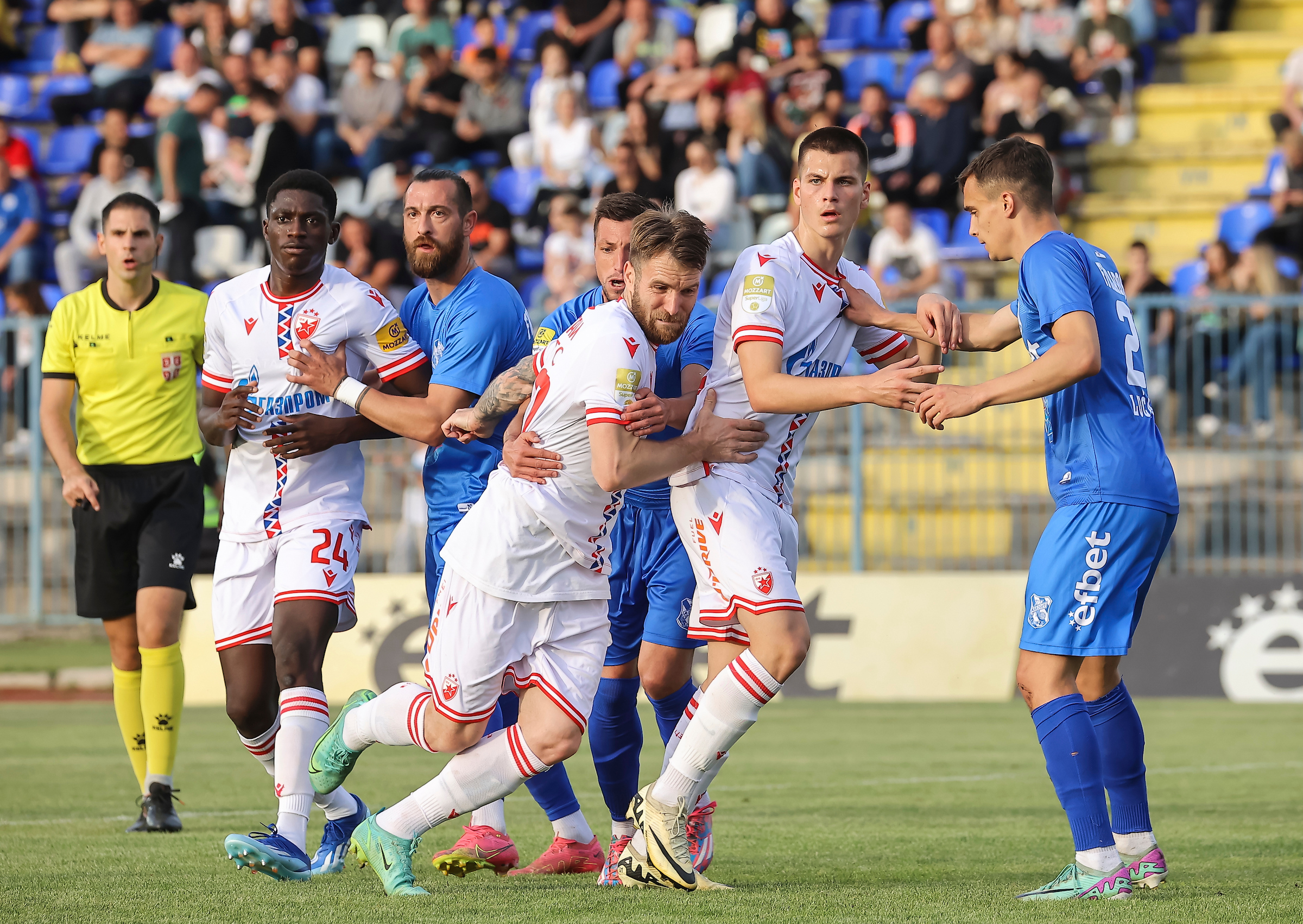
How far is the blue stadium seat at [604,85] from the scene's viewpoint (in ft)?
66.0

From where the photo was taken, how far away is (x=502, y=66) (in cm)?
1975

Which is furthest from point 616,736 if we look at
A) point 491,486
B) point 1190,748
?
point 1190,748

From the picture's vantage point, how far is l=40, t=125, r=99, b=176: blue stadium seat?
20562 mm

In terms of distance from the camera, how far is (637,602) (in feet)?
21.5

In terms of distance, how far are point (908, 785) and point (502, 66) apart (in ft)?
43.4

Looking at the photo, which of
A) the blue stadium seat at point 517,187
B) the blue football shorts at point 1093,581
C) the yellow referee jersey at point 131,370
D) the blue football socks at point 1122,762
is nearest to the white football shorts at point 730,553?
the blue football shorts at point 1093,581

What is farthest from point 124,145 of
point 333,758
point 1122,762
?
point 1122,762

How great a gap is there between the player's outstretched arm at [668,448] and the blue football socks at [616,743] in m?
1.32

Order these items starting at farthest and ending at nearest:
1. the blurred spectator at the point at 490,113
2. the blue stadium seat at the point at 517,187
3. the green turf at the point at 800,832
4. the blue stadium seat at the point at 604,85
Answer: the blue stadium seat at the point at 604,85, the blurred spectator at the point at 490,113, the blue stadium seat at the point at 517,187, the green turf at the point at 800,832

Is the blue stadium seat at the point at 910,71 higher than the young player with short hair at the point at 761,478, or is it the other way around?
the blue stadium seat at the point at 910,71

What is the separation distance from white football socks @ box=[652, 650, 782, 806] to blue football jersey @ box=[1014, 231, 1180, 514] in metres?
1.20

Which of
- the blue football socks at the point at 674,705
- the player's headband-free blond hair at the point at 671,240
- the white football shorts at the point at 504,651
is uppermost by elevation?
the player's headband-free blond hair at the point at 671,240

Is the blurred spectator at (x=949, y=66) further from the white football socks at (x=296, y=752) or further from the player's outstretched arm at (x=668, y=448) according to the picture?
the white football socks at (x=296, y=752)

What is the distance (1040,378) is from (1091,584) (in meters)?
0.75
